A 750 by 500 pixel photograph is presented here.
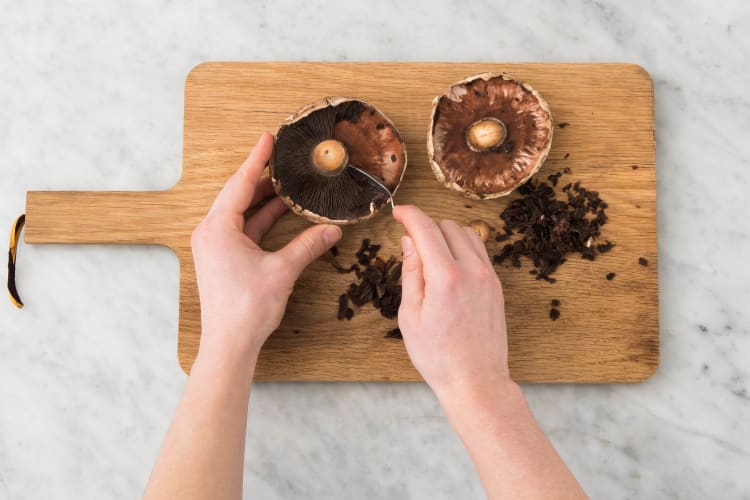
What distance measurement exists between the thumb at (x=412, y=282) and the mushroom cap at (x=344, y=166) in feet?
0.83

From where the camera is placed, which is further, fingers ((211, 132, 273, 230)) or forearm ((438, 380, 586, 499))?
fingers ((211, 132, 273, 230))

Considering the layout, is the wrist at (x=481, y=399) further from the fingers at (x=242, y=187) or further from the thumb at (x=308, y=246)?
the fingers at (x=242, y=187)

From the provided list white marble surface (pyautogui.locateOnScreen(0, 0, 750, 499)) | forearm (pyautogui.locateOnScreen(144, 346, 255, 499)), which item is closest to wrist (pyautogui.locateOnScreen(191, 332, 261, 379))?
forearm (pyautogui.locateOnScreen(144, 346, 255, 499))

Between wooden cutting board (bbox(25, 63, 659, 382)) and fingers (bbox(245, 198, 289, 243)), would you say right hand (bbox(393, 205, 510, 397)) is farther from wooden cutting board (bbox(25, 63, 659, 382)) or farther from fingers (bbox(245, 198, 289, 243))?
fingers (bbox(245, 198, 289, 243))

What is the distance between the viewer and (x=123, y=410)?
8.34ft

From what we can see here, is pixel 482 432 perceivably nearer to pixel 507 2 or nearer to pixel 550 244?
pixel 550 244

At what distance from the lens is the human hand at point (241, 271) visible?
6.96 ft

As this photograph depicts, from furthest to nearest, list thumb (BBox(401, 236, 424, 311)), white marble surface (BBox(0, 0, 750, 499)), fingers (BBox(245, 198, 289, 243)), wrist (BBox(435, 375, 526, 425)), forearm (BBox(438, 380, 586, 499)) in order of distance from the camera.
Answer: white marble surface (BBox(0, 0, 750, 499)) → fingers (BBox(245, 198, 289, 243)) → thumb (BBox(401, 236, 424, 311)) → wrist (BBox(435, 375, 526, 425)) → forearm (BBox(438, 380, 586, 499))

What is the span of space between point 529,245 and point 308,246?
0.95 metres

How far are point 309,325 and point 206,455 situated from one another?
27.7 inches

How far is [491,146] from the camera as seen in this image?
227 cm

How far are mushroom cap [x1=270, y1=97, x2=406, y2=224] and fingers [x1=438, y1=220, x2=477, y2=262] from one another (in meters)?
0.27

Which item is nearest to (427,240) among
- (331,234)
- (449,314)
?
(449,314)

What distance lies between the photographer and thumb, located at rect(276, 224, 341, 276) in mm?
2203
